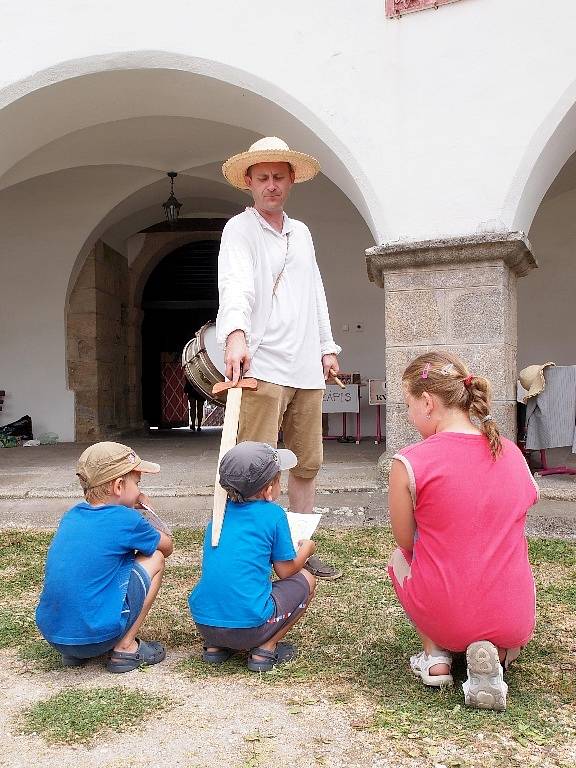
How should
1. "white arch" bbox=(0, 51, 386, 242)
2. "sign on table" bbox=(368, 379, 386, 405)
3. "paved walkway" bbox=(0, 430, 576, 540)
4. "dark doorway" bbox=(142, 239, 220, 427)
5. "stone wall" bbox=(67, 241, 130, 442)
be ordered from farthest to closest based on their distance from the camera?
"dark doorway" bbox=(142, 239, 220, 427) < "stone wall" bbox=(67, 241, 130, 442) < "sign on table" bbox=(368, 379, 386, 405) < "white arch" bbox=(0, 51, 386, 242) < "paved walkway" bbox=(0, 430, 576, 540)

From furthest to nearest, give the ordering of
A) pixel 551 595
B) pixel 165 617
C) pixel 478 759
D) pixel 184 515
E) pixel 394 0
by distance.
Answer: pixel 394 0 < pixel 184 515 < pixel 551 595 < pixel 165 617 < pixel 478 759

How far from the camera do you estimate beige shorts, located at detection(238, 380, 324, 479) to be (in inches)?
104

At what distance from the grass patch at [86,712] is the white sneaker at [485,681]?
0.72m

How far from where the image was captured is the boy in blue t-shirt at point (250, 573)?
2027 mm

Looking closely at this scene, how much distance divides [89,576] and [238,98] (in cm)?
409

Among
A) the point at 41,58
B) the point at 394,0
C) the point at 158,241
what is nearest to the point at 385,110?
the point at 394,0

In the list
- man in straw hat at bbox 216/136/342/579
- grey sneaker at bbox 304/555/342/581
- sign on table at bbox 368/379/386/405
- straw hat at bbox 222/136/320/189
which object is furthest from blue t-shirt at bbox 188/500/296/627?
sign on table at bbox 368/379/386/405

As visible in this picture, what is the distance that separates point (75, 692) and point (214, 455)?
535cm

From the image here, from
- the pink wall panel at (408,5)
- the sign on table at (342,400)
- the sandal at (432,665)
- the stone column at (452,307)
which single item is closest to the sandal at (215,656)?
the sandal at (432,665)

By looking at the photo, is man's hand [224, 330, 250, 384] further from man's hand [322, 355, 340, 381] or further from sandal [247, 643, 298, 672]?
sandal [247, 643, 298, 672]

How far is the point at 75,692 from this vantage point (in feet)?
6.31

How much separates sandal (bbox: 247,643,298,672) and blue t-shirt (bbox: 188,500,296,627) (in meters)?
0.12

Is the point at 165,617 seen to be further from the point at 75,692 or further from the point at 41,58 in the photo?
the point at 41,58

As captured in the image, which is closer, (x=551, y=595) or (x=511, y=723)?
(x=511, y=723)
